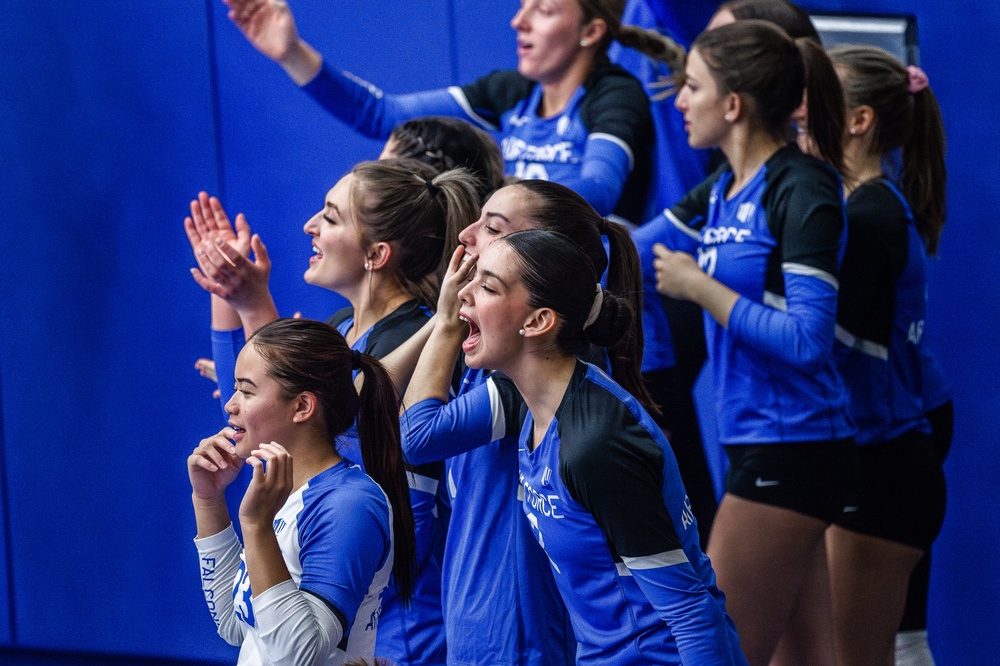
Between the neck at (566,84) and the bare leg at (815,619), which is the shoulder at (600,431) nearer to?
the bare leg at (815,619)

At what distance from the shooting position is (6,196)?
367 cm

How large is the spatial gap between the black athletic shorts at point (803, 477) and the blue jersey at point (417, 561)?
2.15ft

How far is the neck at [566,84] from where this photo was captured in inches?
114

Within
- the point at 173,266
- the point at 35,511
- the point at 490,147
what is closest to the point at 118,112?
the point at 173,266

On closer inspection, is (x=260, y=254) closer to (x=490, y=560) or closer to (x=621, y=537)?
(x=490, y=560)

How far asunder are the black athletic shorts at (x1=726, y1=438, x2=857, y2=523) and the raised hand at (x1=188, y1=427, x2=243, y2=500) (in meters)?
1.08

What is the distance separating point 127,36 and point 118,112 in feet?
0.78

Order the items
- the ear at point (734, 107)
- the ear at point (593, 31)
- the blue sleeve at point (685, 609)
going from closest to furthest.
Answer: the blue sleeve at point (685, 609), the ear at point (734, 107), the ear at point (593, 31)

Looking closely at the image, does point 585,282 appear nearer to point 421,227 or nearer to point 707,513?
point 421,227

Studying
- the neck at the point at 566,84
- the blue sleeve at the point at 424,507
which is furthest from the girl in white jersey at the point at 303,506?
the neck at the point at 566,84

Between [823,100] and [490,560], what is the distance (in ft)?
4.10

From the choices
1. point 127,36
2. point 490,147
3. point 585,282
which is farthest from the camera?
point 127,36

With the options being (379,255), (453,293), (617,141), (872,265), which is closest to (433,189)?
(379,255)

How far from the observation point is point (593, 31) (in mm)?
2896
